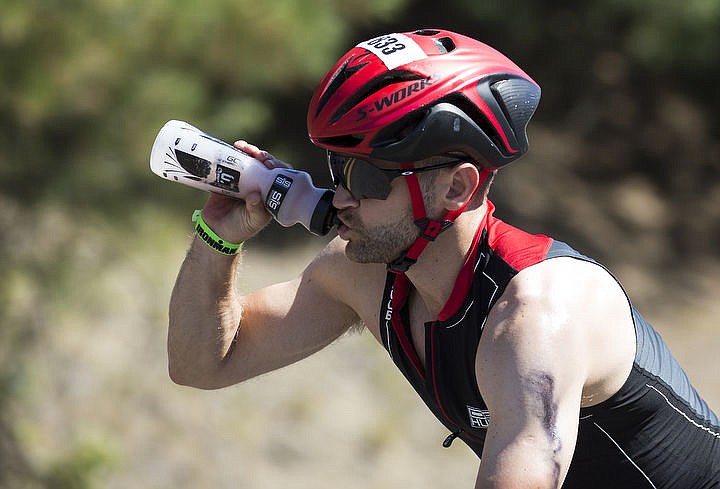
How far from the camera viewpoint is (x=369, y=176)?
2707 millimetres

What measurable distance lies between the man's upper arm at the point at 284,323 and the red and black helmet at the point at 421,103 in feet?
2.27

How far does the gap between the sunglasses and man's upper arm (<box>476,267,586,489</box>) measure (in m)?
0.47

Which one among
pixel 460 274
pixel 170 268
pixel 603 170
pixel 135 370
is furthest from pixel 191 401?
pixel 603 170

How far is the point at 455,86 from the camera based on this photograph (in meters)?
2.64

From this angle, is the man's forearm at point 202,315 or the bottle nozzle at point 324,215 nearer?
the bottle nozzle at point 324,215

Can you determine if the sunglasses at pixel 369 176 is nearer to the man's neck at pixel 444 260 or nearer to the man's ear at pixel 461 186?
the man's ear at pixel 461 186

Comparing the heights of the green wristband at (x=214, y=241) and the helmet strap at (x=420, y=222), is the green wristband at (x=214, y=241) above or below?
below

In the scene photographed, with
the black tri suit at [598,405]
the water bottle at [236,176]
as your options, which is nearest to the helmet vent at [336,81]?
the water bottle at [236,176]

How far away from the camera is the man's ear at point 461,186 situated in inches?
107

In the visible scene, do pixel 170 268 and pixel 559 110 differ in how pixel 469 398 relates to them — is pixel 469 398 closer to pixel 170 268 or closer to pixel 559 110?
pixel 170 268

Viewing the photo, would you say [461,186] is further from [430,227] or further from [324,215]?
[324,215]

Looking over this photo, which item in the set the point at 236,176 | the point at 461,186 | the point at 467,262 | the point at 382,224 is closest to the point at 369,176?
the point at 382,224

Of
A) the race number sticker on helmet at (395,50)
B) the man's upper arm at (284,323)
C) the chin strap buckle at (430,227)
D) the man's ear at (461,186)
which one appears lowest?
the man's upper arm at (284,323)

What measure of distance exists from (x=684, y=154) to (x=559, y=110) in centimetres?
171
